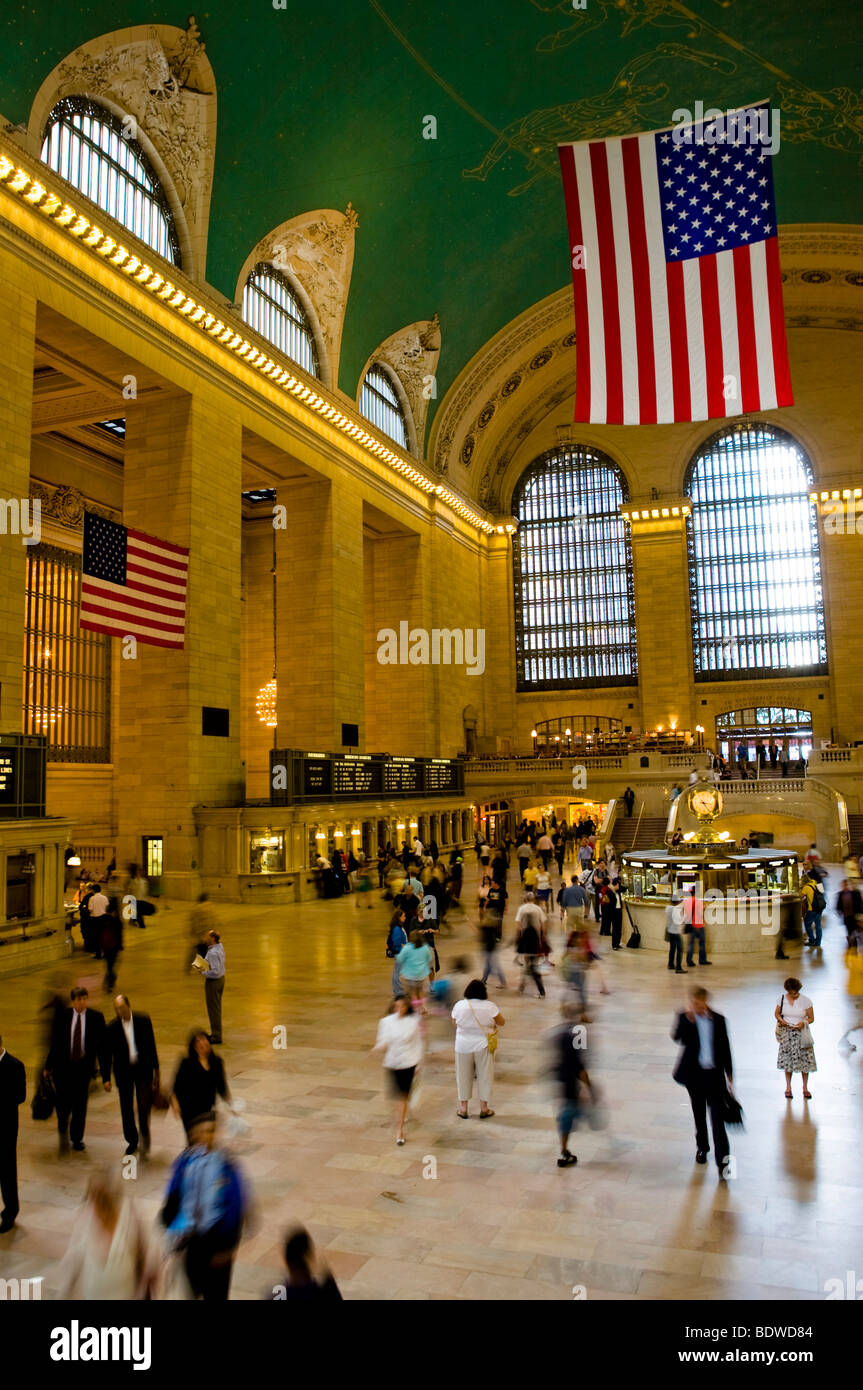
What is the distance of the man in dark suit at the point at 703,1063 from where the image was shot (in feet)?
20.3

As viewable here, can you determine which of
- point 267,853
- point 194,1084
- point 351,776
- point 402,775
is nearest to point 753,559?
point 402,775

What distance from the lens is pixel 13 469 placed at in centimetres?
1608

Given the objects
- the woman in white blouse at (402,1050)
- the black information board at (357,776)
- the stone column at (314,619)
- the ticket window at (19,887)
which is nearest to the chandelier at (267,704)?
the stone column at (314,619)

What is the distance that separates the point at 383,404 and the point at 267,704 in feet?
38.9

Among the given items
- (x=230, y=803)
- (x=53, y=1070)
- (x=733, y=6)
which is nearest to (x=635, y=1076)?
(x=53, y=1070)

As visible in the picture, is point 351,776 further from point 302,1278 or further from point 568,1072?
point 302,1278

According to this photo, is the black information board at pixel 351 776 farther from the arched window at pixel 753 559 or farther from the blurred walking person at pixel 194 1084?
the blurred walking person at pixel 194 1084

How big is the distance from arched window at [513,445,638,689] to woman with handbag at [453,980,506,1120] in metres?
34.2

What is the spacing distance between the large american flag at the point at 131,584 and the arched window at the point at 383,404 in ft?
47.1

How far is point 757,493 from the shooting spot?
39156 millimetres

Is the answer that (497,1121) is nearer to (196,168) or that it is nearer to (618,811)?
(196,168)

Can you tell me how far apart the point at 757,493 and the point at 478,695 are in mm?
14401

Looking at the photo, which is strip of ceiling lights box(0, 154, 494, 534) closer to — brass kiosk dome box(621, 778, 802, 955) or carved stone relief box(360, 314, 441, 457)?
carved stone relief box(360, 314, 441, 457)
